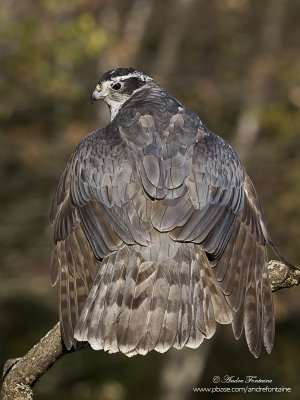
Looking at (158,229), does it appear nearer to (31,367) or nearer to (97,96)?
(31,367)

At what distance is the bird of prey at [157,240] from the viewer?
17.6 ft

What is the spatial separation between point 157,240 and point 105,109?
26.5 feet

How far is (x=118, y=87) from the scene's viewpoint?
25.5ft

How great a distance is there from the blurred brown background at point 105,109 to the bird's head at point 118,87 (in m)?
3.11

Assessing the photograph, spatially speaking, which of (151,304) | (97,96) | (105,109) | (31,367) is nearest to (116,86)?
(97,96)

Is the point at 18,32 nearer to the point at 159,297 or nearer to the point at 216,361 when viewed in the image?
the point at 159,297

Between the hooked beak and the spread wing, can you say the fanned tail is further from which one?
the hooked beak

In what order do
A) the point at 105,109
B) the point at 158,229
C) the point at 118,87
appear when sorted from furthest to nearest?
the point at 105,109 → the point at 118,87 → the point at 158,229

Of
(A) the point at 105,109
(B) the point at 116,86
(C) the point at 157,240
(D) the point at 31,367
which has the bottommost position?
(A) the point at 105,109

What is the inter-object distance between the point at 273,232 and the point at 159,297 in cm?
783

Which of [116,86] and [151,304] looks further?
[116,86]

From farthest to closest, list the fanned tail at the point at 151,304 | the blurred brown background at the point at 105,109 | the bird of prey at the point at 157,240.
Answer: the blurred brown background at the point at 105,109 → the bird of prey at the point at 157,240 → the fanned tail at the point at 151,304

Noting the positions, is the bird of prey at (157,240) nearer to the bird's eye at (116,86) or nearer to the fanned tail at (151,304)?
the fanned tail at (151,304)

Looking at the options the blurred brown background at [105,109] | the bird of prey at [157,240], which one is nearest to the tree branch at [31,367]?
the bird of prey at [157,240]
